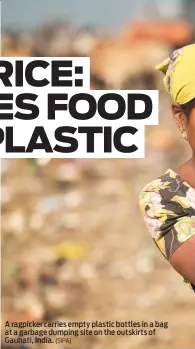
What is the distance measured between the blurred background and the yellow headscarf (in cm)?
181

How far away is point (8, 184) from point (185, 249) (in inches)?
188

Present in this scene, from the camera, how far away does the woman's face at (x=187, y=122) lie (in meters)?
1.52

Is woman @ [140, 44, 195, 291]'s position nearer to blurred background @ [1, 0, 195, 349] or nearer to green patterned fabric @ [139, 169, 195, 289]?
green patterned fabric @ [139, 169, 195, 289]

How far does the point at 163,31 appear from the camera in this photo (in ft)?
28.6

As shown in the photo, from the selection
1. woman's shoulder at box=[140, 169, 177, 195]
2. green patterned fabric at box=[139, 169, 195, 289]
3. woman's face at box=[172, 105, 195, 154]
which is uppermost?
woman's face at box=[172, 105, 195, 154]

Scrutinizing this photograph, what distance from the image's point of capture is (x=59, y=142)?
8.39 feet

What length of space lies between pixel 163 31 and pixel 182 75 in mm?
7290

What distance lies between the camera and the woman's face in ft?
4.99

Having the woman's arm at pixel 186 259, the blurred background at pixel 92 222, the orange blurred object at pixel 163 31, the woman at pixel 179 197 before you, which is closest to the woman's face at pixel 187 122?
the woman at pixel 179 197

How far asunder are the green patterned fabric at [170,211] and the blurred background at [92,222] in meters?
1.86

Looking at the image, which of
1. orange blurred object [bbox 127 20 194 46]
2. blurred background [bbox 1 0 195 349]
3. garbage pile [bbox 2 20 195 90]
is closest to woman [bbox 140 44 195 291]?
blurred background [bbox 1 0 195 349]

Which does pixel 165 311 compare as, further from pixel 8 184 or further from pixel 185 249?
pixel 185 249

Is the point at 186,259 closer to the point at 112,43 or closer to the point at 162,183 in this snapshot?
the point at 162,183

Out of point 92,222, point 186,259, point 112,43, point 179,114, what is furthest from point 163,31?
point 186,259
